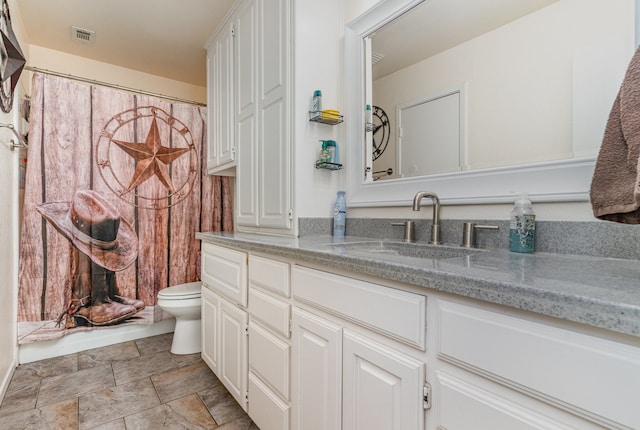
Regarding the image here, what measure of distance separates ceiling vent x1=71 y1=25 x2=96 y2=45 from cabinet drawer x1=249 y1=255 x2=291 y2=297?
2.43 m

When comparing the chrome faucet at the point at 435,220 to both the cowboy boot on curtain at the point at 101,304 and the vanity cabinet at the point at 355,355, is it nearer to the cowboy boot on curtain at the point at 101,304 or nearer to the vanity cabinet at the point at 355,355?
the vanity cabinet at the point at 355,355

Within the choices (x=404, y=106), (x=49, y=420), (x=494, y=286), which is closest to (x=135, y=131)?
(x=49, y=420)

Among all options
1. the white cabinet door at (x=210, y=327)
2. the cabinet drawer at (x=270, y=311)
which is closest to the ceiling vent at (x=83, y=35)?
the white cabinet door at (x=210, y=327)

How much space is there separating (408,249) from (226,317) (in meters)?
1.01

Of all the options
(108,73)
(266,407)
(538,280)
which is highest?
(108,73)

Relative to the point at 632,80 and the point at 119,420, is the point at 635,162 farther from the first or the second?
the point at 119,420

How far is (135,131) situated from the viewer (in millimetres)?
2551

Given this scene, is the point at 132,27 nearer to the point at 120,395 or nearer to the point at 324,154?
the point at 324,154

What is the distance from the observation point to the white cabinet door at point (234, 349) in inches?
59.7

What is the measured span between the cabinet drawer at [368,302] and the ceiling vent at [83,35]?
2728mm

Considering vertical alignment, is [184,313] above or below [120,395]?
above

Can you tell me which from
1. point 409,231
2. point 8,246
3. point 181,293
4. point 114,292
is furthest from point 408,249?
point 8,246

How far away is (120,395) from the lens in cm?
181

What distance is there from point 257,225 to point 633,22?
1768mm
